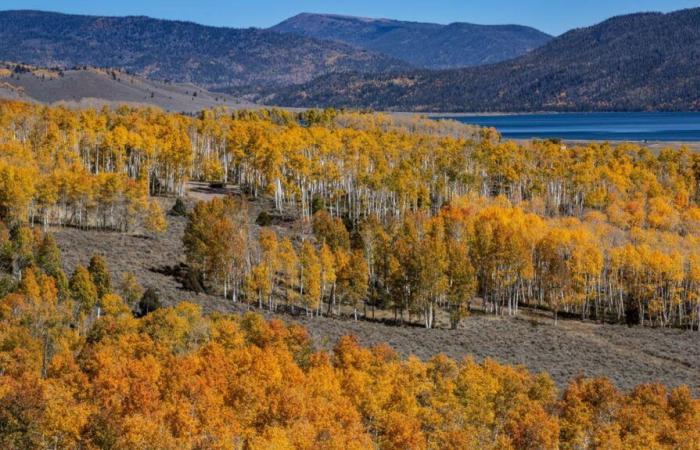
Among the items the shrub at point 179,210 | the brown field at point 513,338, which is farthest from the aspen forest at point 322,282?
the brown field at point 513,338

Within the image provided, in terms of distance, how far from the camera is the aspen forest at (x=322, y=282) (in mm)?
40375

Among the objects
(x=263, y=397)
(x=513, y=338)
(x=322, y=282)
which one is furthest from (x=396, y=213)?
(x=263, y=397)

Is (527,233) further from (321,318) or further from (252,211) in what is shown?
(252,211)

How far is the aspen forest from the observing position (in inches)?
1590

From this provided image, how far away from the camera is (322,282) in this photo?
7981 centimetres

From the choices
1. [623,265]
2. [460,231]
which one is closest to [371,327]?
[460,231]

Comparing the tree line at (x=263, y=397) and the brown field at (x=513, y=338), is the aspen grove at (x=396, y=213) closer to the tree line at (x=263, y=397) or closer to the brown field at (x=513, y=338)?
the brown field at (x=513, y=338)

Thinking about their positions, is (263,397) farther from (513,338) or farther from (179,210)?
(179,210)

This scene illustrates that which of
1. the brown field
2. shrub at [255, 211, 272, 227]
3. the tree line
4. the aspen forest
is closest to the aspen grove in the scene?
the aspen forest

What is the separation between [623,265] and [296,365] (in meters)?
47.2

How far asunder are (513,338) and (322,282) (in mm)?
19669

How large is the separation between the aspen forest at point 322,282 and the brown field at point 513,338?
241 centimetres

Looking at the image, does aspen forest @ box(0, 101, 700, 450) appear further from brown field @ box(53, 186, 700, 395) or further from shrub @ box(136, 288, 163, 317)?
brown field @ box(53, 186, 700, 395)

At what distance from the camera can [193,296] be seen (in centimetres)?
7619
